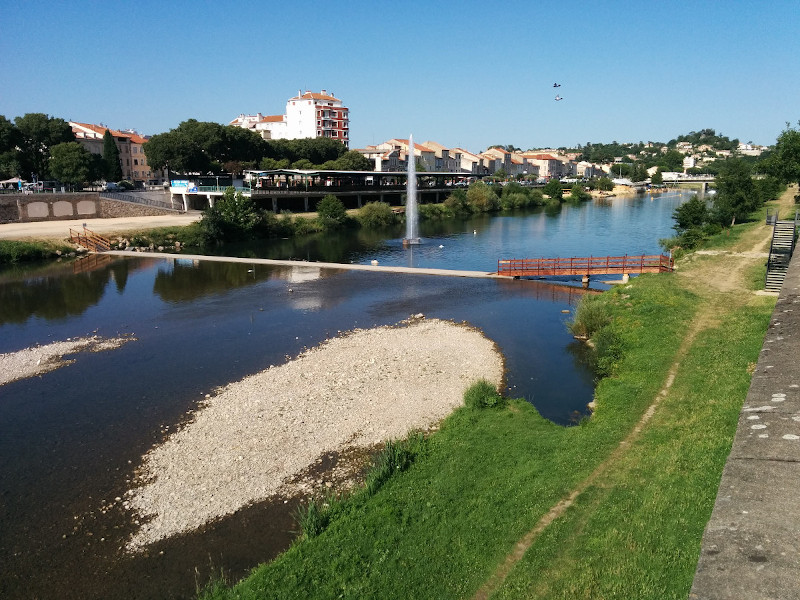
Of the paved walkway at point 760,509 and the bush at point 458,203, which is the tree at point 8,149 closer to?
the bush at point 458,203

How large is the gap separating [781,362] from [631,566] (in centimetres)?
374

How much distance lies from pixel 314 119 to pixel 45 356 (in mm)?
115735

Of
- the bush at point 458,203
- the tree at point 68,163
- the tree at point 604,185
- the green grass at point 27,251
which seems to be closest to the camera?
the green grass at point 27,251

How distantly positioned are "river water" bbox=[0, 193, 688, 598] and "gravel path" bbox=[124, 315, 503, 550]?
717 millimetres

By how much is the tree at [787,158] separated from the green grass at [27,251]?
6819 centimetres

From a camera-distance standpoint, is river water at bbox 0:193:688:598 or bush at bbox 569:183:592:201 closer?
river water at bbox 0:193:688:598

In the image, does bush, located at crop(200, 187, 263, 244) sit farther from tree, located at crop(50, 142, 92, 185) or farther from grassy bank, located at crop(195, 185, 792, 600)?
grassy bank, located at crop(195, 185, 792, 600)

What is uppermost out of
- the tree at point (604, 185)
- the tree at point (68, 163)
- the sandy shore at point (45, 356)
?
the tree at point (68, 163)

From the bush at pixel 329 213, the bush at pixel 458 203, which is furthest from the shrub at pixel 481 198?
the bush at pixel 329 213

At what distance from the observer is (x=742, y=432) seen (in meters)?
6.58

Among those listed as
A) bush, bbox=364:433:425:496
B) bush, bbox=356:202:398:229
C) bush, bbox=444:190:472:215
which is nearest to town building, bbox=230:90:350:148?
bush, bbox=444:190:472:215

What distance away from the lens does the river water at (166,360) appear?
12016mm

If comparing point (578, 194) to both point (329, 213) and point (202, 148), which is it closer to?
point (329, 213)

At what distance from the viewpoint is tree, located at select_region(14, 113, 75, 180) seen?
7500 centimetres
